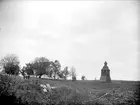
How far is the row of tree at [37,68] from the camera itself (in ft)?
150

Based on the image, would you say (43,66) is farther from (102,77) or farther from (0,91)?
(0,91)

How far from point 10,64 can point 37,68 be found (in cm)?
1200

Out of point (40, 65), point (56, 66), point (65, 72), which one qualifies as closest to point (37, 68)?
point (40, 65)

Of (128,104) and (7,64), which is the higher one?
(7,64)

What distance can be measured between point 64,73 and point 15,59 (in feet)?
85.1

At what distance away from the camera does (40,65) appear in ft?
182

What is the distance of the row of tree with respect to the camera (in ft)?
150

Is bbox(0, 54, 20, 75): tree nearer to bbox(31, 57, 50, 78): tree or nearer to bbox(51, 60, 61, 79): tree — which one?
bbox(31, 57, 50, 78): tree

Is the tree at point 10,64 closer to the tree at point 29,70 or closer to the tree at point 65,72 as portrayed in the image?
the tree at point 29,70

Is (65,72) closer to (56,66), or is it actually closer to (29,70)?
(56,66)

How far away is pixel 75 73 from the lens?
7294cm

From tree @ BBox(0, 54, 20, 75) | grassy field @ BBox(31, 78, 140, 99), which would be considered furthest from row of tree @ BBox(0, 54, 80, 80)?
grassy field @ BBox(31, 78, 140, 99)

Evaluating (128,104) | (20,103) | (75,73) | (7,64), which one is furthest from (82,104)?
(75,73)

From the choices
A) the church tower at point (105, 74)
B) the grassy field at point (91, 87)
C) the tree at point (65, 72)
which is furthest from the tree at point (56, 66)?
the church tower at point (105, 74)
